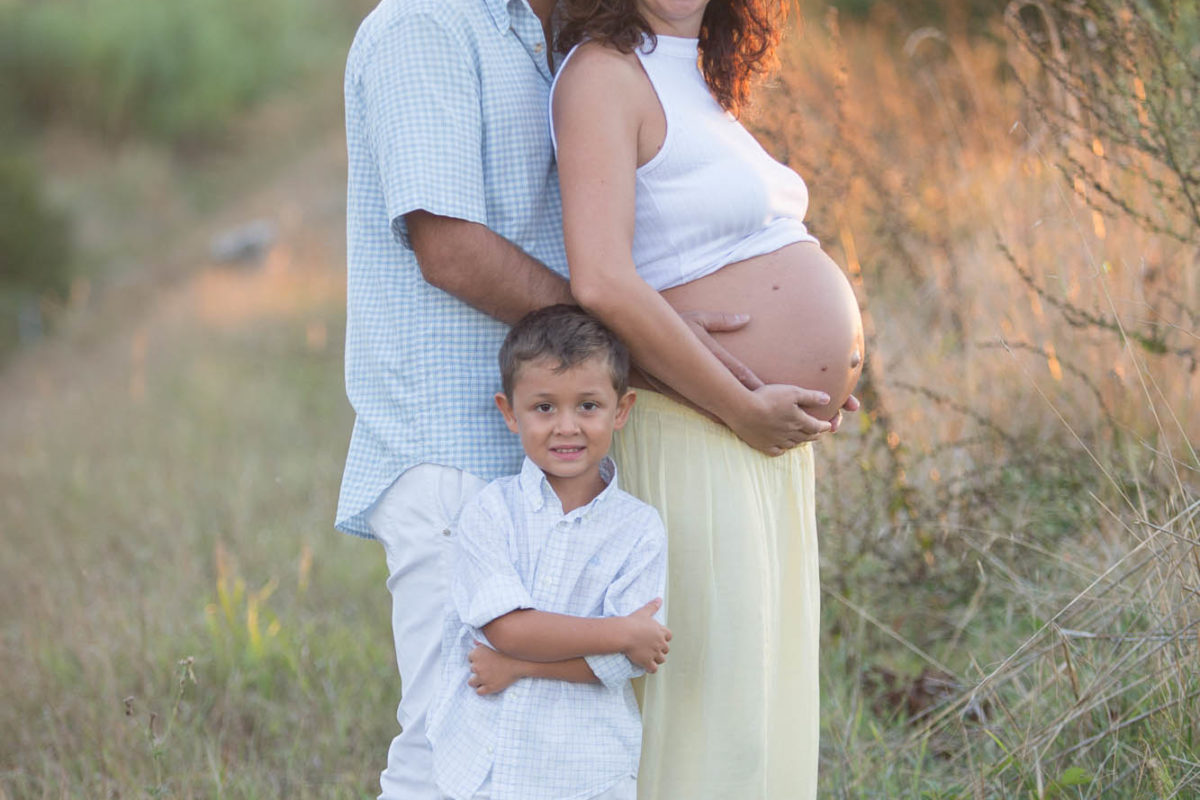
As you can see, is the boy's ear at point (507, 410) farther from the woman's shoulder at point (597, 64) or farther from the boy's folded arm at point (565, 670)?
the woman's shoulder at point (597, 64)

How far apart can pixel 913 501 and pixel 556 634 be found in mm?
2321

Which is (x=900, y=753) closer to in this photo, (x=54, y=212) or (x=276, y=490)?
(x=276, y=490)

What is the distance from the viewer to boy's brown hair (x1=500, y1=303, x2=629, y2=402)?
1.97 m

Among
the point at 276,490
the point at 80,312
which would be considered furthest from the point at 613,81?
the point at 80,312

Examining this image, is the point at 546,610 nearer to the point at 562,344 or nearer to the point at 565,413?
the point at 565,413

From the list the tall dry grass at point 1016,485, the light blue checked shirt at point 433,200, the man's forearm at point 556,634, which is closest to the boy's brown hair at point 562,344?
the light blue checked shirt at point 433,200

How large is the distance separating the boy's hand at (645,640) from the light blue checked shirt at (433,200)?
1.30 feet

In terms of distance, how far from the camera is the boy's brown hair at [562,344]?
1971mm

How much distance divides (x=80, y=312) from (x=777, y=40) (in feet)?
30.4

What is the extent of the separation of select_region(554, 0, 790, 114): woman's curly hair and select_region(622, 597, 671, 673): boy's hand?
101cm

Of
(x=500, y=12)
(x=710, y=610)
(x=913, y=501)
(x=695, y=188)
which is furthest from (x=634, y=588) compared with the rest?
(x=913, y=501)

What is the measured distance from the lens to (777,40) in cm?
249

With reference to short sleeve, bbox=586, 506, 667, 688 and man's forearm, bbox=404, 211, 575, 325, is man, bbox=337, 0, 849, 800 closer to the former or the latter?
man's forearm, bbox=404, 211, 575, 325

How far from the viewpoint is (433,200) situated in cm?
198
